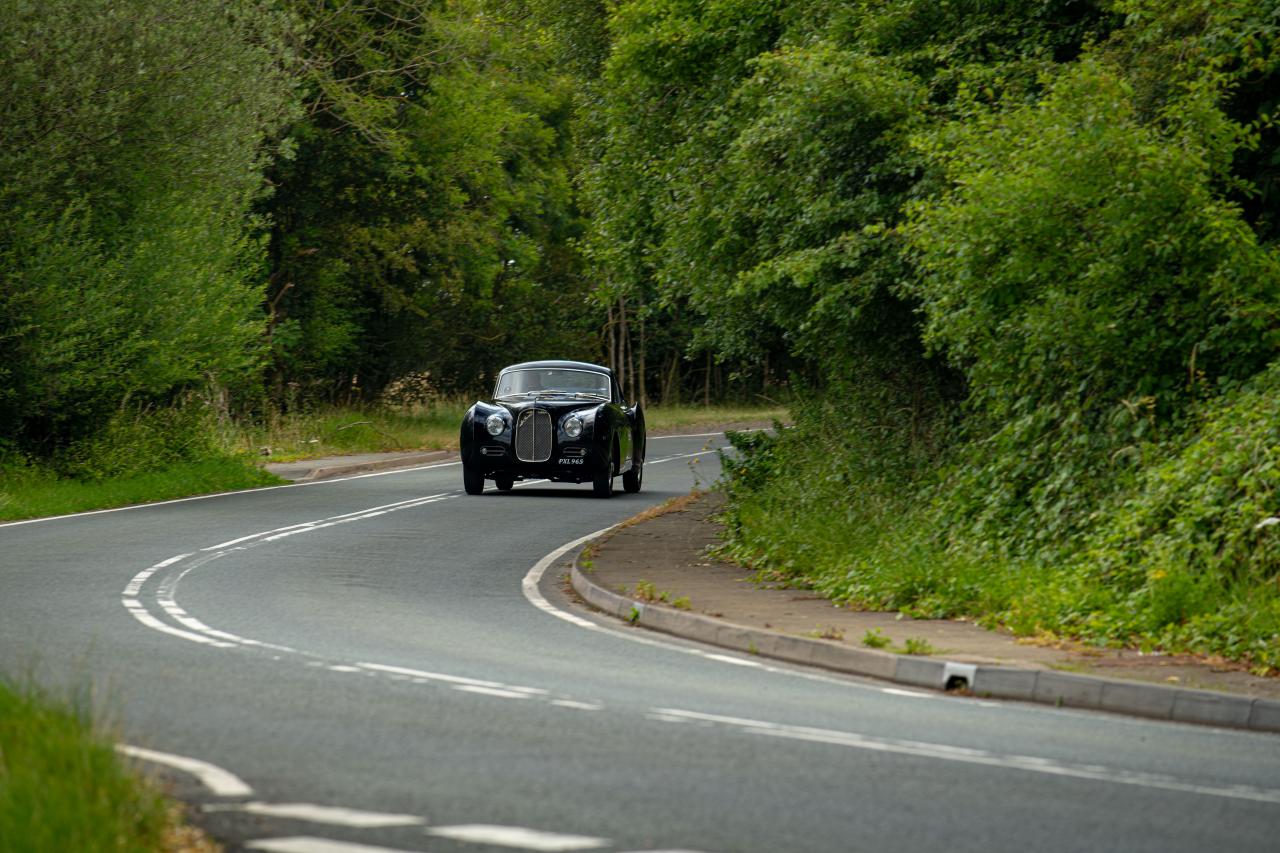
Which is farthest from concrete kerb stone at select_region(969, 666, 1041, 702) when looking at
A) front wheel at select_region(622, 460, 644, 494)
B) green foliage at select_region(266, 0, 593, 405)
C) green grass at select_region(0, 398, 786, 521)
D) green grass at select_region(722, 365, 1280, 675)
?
green foliage at select_region(266, 0, 593, 405)

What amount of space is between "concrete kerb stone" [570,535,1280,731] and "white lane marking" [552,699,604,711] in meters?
2.30

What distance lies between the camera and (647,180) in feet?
Result: 75.5

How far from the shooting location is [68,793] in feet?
18.7

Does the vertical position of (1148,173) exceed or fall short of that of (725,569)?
it exceeds it

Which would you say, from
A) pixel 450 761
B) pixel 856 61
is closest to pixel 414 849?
pixel 450 761

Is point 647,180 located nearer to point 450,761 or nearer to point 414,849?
point 450,761

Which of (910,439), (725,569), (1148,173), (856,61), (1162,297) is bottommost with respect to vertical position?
(725,569)

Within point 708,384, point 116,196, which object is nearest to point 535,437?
point 116,196

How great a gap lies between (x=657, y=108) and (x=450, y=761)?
1649 cm

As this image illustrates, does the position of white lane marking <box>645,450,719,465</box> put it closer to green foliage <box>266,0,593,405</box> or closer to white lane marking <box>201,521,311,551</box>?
green foliage <box>266,0,593,405</box>

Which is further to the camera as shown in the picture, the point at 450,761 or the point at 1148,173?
the point at 1148,173

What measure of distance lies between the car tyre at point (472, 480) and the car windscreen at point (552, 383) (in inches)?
55.4

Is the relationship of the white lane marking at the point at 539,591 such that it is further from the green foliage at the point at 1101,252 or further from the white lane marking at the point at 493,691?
the green foliage at the point at 1101,252

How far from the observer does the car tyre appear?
25.6 m
